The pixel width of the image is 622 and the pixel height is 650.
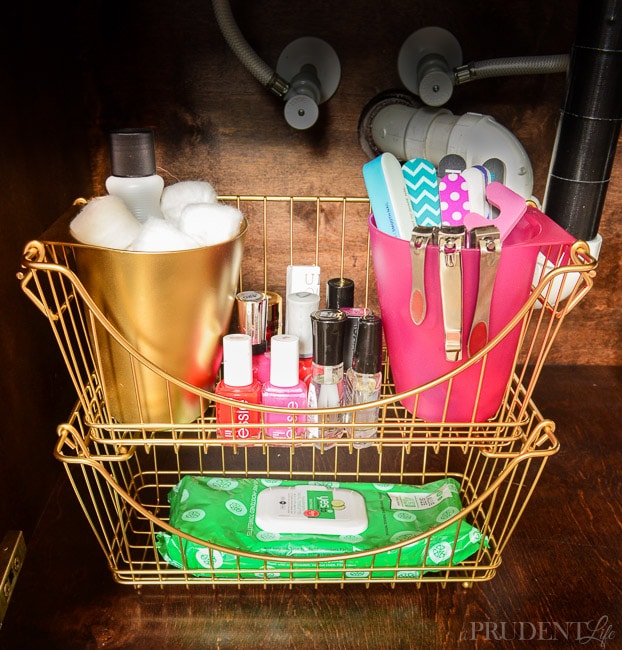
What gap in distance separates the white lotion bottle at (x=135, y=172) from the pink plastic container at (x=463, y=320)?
21 centimetres

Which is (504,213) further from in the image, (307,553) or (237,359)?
(307,553)

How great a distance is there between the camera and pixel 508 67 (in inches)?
31.9

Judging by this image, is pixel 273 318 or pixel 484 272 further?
pixel 273 318

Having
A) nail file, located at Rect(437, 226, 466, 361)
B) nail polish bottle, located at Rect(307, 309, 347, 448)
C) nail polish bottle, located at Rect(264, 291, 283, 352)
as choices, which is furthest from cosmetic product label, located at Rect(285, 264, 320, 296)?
nail file, located at Rect(437, 226, 466, 361)

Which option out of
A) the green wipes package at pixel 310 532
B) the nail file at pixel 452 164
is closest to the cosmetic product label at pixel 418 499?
the green wipes package at pixel 310 532

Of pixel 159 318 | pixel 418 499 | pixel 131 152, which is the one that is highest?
pixel 131 152

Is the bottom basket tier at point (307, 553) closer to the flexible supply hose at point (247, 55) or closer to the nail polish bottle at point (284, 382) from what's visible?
the nail polish bottle at point (284, 382)

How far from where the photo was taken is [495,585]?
0.65 meters

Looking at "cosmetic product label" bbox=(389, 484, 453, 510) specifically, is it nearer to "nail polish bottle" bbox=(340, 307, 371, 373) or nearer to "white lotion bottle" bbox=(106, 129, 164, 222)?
"nail polish bottle" bbox=(340, 307, 371, 373)

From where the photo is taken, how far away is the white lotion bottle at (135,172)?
0.58 m

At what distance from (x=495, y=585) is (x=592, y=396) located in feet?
1.40

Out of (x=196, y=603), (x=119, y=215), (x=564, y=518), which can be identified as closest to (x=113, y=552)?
(x=196, y=603)

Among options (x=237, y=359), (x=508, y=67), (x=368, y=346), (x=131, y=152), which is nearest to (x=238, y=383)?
(x=237, y=359)

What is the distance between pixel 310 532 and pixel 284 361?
0.19m
